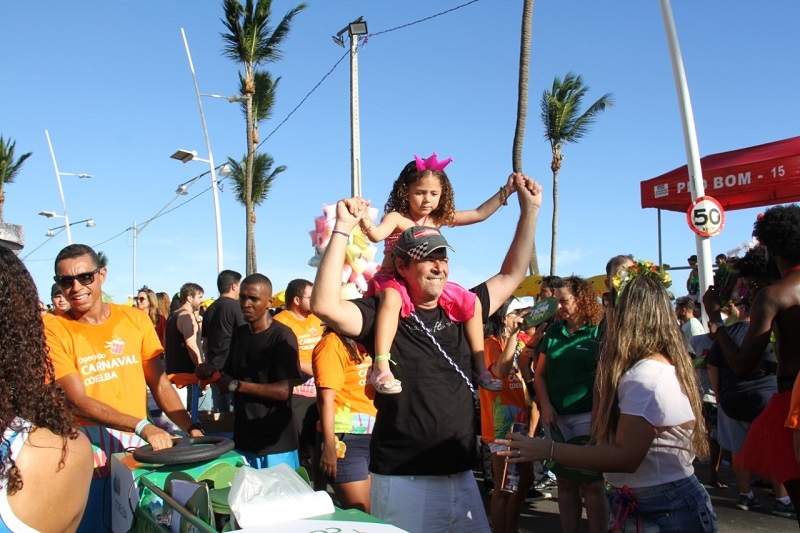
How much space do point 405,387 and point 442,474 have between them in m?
0.39

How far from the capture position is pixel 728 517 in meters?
6.38

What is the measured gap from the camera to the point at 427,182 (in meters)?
4.14

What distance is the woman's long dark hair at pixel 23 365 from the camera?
1.96 metres

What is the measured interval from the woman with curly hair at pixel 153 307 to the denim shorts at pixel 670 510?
821 cm

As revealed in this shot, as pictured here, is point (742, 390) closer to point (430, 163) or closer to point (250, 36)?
point (430, 163)

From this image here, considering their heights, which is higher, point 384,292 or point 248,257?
point 248,257

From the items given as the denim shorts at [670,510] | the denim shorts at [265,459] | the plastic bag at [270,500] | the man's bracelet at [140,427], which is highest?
the man's bracelet at [140,427]

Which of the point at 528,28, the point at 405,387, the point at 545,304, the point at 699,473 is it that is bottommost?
the point at 699,473

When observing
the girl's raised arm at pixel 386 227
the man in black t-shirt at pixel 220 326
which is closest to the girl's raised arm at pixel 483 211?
the girl's raised arm at pixel 386 227

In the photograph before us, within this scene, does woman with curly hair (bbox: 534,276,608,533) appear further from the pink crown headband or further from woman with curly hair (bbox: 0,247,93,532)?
woman with curly hair (bbox: 0,247,93,532)

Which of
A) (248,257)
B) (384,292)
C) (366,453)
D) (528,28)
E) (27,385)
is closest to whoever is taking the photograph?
(27,385)

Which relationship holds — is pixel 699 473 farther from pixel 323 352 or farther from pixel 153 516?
pixel 153 516

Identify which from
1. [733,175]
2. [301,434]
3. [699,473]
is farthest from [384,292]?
[733,175]

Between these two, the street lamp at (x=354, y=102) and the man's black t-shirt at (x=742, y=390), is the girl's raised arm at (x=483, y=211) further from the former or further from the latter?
the street lamp at (x=354, y=102)
